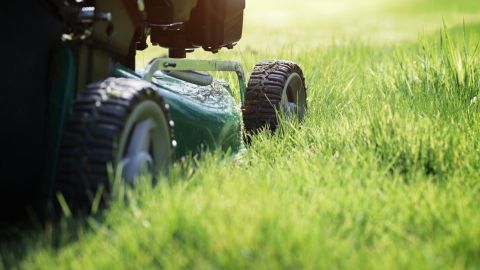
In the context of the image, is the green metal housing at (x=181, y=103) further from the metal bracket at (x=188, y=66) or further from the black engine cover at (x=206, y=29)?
the black engine cover at (x=206, y=29)

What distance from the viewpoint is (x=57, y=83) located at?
6.91 ft

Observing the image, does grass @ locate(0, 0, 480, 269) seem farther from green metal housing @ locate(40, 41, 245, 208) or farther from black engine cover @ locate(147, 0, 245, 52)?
black engine cover @ locate(147, 0, 245, 52)

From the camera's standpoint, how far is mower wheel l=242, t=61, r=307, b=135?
3.43 metres

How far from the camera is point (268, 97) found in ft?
11.3


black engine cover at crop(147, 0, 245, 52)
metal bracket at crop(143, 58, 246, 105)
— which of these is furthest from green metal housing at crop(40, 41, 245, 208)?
black engine cover at crop(147, 0, 245, 52)

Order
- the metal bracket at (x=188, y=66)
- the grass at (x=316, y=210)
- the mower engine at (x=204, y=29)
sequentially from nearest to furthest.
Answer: the grass at (x=316, y=210) → the metal bracket at (x=188, y=66) → the mower engine at (x=204, y=29)

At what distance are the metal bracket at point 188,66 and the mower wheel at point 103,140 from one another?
18.9 inches

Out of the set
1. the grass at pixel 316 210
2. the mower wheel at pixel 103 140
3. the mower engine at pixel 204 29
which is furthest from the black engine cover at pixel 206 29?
the mower wheel at pixel 103 140

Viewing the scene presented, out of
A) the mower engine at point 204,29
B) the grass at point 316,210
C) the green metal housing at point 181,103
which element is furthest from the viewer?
the mower engine at point 204,29

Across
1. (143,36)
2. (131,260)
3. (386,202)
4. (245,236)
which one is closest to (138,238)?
(131,260)

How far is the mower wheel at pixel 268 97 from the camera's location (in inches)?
135

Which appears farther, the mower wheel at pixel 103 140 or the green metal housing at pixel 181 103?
the green metal housing at pixel 181 103

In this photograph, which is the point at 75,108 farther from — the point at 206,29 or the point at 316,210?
the point at 206,29

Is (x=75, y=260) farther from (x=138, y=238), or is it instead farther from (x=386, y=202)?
(x=386, y=202)
